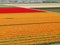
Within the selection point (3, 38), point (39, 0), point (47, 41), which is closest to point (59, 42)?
point (47, 41)

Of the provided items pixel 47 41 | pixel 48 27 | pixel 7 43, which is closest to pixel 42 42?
pixel 47 41

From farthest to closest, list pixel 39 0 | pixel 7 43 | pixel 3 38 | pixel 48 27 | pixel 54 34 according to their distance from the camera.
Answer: pixel 39 0 → pixel 48 27 → pixel 54 34 → pixel 3 38 → pixel 7 43

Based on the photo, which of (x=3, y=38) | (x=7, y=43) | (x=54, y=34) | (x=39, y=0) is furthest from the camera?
(x=39, y=0)

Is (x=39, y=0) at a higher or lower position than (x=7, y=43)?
lower

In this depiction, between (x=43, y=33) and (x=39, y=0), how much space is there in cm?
1157

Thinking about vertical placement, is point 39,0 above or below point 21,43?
below

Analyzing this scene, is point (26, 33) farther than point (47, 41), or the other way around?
point (26, 33)

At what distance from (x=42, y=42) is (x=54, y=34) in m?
0.49

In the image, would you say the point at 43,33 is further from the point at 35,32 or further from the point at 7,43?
the point at 7,43

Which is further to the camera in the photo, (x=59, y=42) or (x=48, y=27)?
(x=48, y=27)

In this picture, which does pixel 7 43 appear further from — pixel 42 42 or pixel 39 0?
pixel 39 0

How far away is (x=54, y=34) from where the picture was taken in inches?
116

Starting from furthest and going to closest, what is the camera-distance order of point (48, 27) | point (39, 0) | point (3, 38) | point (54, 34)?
point (39, 0) < point (48, 27) < point (54, 34) < point (3, 38)

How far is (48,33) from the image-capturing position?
3.01m
